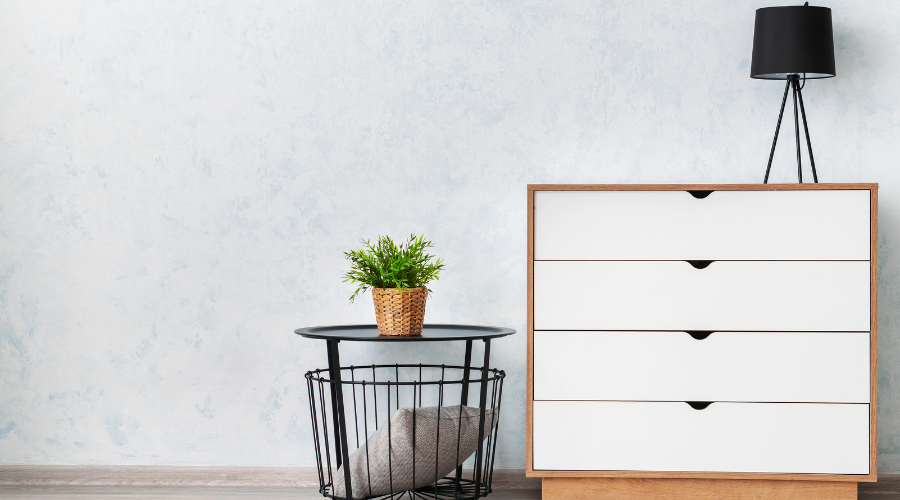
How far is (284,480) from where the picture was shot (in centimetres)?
198

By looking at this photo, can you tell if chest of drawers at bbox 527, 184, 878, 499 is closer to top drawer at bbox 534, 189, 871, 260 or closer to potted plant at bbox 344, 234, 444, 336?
top drawer at bbox 534, 189, 871, 260

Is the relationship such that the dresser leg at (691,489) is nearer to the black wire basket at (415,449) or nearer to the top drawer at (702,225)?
the black wire basket at (415,449)

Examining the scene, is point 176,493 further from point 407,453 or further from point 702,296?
point 702,296

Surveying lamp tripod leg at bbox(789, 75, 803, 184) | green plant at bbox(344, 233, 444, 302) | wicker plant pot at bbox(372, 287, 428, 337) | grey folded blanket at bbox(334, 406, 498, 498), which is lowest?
grey folded blanket at bbox(334, 406, 498, 498)

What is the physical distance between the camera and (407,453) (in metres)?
1.65

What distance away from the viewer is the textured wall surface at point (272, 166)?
1.95 m

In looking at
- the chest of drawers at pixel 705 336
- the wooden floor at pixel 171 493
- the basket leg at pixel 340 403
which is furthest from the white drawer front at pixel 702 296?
the wooden floor at pixel 171 493

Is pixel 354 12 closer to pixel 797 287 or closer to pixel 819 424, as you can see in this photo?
pixel 797 287

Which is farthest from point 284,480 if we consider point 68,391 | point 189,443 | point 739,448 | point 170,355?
point 739,448

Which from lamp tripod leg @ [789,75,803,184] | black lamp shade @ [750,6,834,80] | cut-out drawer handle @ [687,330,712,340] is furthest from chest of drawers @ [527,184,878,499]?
black lamp shade @ [750,6,834,80]

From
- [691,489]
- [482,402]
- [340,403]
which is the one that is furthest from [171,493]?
[691,489]

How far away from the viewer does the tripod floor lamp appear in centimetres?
174

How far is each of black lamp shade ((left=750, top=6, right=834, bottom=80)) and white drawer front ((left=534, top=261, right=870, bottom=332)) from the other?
19.7 inches

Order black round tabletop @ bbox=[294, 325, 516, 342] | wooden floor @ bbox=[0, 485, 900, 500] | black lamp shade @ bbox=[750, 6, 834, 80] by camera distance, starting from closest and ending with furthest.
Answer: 1. black round tabletop @ bbox=[294, 325, 516, 342]
2. black lamp shade @ bbox=[750, 6, 834, 80]
3. wooden floor @ bbox=[0, 485, 900, 500]
